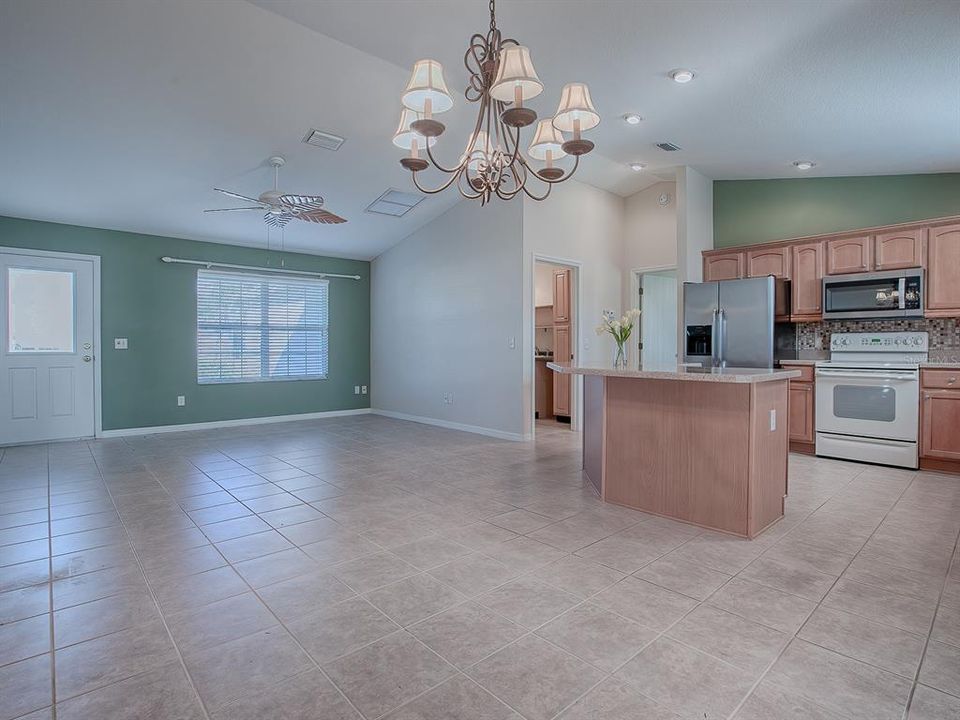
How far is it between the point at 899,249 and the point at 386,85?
452 centimetres

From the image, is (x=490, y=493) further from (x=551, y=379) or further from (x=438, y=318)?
(x=551, y=379)

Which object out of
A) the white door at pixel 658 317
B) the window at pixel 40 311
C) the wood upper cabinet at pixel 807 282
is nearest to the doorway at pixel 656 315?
the white door at pixel 658 317

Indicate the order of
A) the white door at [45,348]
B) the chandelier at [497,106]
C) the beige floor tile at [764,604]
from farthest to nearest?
the white door at [45,348] < the chandelier at [497,106] < the beige floor tile at [764,604]

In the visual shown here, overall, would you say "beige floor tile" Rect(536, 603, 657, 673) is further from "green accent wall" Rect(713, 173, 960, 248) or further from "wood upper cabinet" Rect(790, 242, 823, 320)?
"green accent wall" Rect(713, 173, 960, 248)

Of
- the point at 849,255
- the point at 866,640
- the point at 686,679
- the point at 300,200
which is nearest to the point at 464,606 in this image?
the point at 686,679

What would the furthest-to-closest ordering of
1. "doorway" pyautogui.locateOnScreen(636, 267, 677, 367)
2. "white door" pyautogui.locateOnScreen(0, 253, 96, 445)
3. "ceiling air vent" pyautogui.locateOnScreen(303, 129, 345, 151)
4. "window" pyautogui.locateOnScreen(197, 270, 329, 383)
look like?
"doorway" pyautogui.locateOnScreen(636, 267, 677, 367) → "window" pyautogui.locateOnScreen(197, 270, 329, 383) → "white door" pyautogui.locateOnScreen(0, 253, 96, 445) → "ceiling air vent" pyautogui.locateOnScreen(303, 129, 345, 151)

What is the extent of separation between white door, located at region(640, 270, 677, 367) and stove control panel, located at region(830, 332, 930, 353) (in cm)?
220

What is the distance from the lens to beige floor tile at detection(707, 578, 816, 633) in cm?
190

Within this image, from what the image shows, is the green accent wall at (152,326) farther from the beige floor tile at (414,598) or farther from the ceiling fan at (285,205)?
the beige floor tile at (414,598)

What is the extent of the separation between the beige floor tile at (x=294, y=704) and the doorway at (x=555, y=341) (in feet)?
14.2

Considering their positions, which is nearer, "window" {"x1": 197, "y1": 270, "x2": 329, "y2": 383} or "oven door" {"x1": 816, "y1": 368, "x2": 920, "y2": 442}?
"oven door" {"x1": 816, "y1": 368, "x2": 920, "y2": 442}

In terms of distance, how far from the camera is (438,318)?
667 centimetres

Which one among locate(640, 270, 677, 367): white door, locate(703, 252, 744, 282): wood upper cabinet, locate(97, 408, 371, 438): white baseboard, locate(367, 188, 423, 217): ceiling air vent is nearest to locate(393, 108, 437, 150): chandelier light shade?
locate(367, 188, 423, 217): ceiling air vent

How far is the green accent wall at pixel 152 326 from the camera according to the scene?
19.2ft
